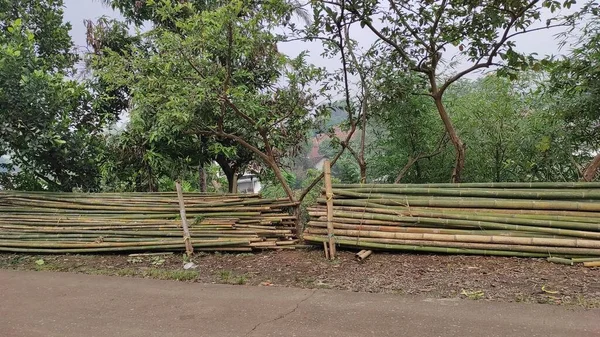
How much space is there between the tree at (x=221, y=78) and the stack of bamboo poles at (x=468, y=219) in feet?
3.98

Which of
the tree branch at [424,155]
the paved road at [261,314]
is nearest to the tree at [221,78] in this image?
the tree branch at [424,155]

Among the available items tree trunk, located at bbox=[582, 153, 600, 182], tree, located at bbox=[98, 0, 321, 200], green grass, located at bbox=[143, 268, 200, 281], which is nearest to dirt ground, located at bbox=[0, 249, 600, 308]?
green grass, located at bbox=[143, 268, 200, 281]

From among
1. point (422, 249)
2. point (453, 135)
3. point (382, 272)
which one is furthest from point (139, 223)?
point (453, 135)

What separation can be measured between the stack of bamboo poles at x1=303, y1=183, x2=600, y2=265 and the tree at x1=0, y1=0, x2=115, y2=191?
4.47m

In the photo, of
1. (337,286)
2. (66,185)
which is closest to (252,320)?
(337,286)

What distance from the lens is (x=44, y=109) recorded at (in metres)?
6.61

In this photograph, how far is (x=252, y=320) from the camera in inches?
136

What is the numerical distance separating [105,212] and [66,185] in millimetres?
1871

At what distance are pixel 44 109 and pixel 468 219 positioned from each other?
6.41 m

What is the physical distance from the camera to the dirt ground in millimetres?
3805

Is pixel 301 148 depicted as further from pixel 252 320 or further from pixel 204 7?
pixel 252 320

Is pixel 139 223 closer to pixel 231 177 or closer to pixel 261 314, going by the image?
pixel 231 177

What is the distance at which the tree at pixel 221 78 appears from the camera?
17.7ft

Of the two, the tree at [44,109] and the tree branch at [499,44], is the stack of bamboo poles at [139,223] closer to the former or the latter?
the tree at [44,109]
